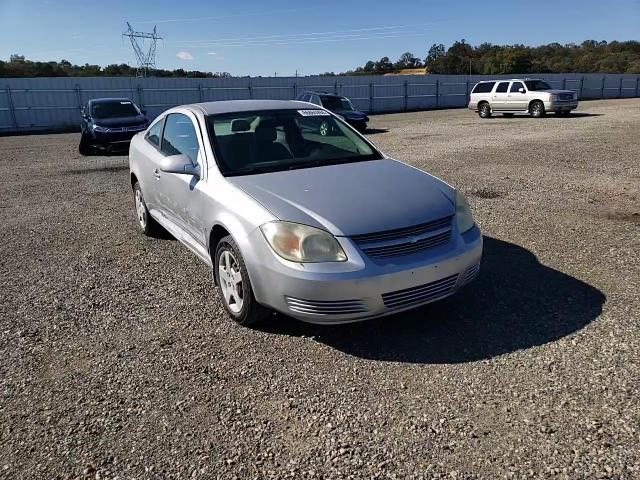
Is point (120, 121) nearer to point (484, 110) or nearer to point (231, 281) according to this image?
point (231, 281)

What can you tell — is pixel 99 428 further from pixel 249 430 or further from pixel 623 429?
pixel 623 429

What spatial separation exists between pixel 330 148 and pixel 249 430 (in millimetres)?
2759

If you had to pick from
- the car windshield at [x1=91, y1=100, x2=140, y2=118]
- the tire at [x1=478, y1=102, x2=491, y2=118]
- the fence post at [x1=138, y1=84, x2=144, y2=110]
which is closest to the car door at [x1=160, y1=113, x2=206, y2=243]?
the car windshield at [x1=91, y1=100, x2=140, y2=118]

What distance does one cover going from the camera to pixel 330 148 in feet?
15.8

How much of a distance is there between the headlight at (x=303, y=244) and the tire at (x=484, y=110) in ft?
78.3

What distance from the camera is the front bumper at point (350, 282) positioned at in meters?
3.29

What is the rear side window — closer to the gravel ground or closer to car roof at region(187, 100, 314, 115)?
the gravel ground

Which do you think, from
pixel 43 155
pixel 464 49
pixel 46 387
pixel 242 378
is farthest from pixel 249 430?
pixel 464 49

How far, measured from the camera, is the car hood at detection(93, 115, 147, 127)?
1492 centimetres

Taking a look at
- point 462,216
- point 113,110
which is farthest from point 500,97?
point 462,216

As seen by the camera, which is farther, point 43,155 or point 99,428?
point 43,155

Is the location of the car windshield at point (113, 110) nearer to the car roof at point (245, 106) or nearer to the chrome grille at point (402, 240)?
the car roof at point (245, 106)

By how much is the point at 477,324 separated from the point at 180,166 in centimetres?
263

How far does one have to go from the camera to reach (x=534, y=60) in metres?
76.1
